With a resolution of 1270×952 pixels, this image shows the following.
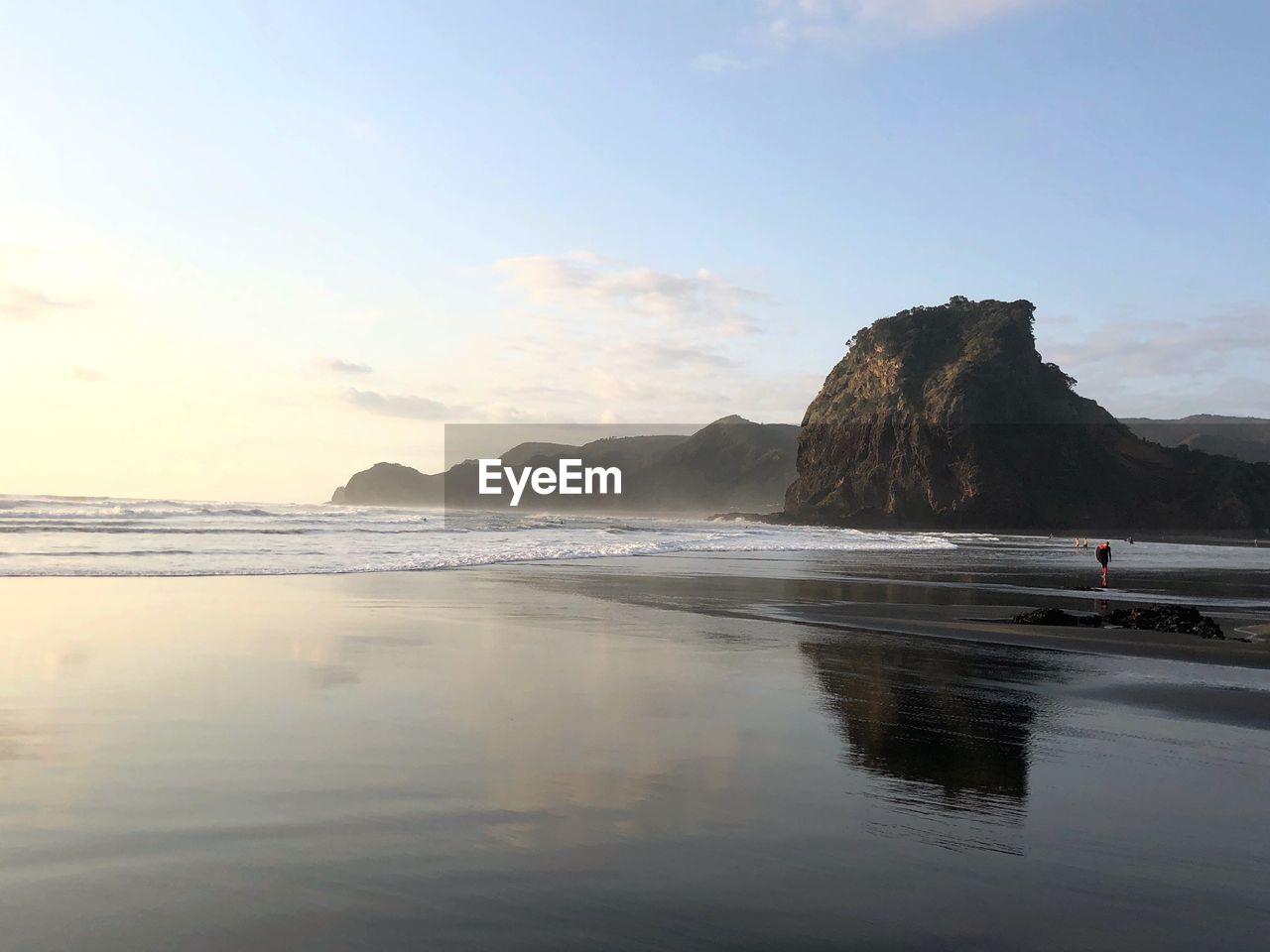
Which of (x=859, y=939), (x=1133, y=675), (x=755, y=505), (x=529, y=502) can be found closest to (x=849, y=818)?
(x=859, y=939)

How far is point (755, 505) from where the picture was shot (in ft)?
571

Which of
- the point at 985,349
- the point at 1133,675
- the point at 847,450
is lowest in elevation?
the point at 1133,675

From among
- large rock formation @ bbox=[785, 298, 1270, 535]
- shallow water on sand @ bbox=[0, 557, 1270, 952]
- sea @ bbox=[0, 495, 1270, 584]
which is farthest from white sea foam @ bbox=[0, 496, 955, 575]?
large rock formation @ bbox=[785, 298, 1270, 535]

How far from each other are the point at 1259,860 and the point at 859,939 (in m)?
2.08

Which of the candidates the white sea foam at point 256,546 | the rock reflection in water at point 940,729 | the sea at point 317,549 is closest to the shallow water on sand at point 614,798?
the rock reflection in water at point 940,729

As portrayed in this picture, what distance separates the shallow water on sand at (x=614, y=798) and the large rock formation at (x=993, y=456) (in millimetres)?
85951

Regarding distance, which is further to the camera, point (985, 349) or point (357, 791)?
point (985, 349)

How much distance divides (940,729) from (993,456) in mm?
92371

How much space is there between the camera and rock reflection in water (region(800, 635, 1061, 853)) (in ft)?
14.3

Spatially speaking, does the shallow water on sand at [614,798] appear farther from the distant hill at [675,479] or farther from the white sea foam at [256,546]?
the distant hill at [675,479]

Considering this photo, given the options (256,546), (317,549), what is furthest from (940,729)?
(256,546)

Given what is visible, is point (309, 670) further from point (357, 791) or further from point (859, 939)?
point (859, 939)

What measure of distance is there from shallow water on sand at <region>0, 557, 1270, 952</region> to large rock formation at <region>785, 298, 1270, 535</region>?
86.0m

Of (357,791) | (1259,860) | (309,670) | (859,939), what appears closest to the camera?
(859,939)
